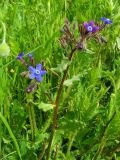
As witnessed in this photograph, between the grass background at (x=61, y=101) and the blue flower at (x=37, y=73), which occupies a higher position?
the blue flower at (x=37, y=73)

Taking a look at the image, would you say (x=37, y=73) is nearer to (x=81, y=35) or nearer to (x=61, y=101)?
(x=81, y=35)

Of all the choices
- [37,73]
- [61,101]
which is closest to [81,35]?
[37,73]

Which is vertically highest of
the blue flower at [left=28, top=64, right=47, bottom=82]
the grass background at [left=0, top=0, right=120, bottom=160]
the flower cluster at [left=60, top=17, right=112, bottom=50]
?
the flower cluster at [left=60, top=17, right=112, bottom=50]

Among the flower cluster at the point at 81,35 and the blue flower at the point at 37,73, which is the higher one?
the flower cluster at the point at 81,35

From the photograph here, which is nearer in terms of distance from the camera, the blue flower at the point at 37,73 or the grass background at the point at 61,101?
the blue flower at the point at 37,73

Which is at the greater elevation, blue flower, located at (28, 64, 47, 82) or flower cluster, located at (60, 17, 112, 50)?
flower cluster, located at (60, 17, 112, 50)

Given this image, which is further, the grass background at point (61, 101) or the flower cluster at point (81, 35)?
the grass background at point (61, 101)

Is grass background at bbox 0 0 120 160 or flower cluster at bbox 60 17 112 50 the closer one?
flower cluster at bbox 60 17 112 50

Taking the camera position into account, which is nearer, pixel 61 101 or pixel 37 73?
pixel 37 73

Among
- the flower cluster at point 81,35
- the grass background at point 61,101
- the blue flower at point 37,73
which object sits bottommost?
the grass background at point 61,101
